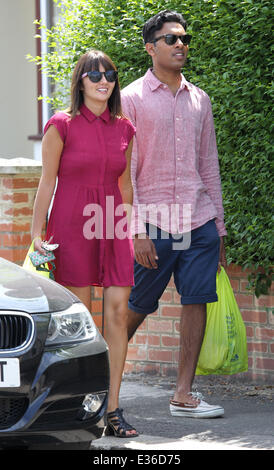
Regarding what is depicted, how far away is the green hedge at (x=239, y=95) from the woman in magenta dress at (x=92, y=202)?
49.9 inches

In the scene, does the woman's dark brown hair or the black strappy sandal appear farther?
the woman's dark brown hair

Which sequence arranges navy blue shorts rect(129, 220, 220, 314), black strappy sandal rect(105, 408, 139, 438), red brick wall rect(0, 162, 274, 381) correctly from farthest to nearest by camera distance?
red brick wall rect(0, 162, 274, 381)
navy blue shorts rect(129, 220, 220, 314)
black strappy sandal rect(105, 408, 139, 438)

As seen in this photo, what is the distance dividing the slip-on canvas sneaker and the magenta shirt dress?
0.96 meters

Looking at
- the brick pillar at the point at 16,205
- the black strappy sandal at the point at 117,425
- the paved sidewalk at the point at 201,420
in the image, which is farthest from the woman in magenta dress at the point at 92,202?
the brick pillar at the point at 16,205

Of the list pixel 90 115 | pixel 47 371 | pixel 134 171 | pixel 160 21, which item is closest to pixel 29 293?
pixel 47 371

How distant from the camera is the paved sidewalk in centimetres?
566

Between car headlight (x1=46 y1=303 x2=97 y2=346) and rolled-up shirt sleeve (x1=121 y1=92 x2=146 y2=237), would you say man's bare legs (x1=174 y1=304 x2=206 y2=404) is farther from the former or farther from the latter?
car headlight (x1=46 y1=303 x2=97 y2=346)

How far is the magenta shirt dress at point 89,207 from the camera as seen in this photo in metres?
5.78

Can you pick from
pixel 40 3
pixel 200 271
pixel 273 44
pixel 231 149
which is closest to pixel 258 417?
pixel 200 271

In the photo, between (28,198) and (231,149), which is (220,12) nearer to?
(231,149)

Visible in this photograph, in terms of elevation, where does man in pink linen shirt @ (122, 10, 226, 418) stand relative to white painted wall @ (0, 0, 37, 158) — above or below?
below

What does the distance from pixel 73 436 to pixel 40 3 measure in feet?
25.7

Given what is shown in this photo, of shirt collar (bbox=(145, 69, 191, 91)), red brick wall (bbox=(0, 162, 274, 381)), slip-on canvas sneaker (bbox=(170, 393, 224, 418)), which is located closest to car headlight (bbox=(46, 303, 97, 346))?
slip-on canvas sneaker (bbox=(170, 393, 224, 418))

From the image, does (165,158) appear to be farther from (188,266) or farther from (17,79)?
(17,79)
